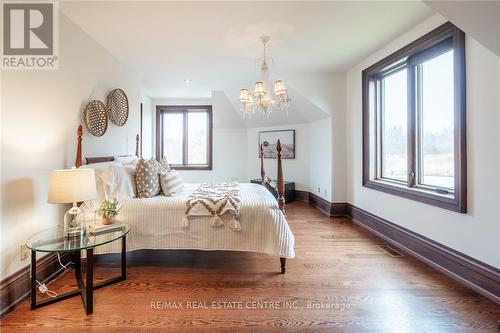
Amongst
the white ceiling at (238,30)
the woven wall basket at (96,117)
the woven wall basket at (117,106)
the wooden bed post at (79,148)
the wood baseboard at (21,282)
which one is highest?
the white ceiling at (238,30)

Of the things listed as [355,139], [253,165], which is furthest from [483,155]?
[253,165]

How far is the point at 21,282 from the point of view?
1.94 m

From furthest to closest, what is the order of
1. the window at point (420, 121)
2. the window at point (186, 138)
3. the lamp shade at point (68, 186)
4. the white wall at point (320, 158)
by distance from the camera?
the window at point (186, 138)
the white wall at point (320, 158)
the window at point (420, 121)
the lamp shade at point (68, 186)

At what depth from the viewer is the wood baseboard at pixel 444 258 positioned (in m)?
1.98

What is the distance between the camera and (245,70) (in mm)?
4082

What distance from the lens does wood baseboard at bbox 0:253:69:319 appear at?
1.79m

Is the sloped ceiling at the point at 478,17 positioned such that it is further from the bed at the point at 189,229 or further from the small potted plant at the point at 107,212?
the small potted plant at the point at 107,212

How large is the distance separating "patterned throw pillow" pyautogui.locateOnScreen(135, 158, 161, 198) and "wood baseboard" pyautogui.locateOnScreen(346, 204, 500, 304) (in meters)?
2.85

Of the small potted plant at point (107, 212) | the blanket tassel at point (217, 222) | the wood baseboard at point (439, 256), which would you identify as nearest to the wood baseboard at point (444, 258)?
the wood baseboard at point (439, 256)

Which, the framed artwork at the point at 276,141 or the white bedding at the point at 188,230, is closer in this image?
the white bedding at the point at 188,230

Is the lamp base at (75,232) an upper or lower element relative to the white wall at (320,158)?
lower

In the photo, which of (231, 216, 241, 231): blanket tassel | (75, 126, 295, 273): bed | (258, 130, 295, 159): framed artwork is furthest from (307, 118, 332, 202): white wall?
(231, 216, 241, 231): blanket tassel

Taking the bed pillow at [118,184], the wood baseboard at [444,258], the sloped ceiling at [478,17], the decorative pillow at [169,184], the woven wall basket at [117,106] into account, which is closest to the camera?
the sloped ceiling at [478,17]

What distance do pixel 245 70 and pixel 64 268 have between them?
11.4 ft
